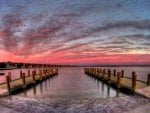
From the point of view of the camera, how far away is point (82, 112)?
10406mm

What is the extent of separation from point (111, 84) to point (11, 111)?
20624mm

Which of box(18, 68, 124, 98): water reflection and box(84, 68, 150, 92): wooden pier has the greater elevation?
box(84, 68, 150, 92): wooden pier

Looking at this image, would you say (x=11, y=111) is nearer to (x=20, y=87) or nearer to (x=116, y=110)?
(x=116, y=110)

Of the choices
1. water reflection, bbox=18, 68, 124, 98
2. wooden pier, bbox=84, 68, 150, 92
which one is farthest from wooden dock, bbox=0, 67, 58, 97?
wooden pier, bbox=84, 68, 150, 92

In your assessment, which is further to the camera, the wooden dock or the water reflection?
the water reflection

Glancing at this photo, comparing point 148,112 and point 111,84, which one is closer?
point 148,112

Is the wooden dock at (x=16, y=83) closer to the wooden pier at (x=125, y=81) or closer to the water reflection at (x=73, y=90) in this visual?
the water reflection at (x=73, y=90)

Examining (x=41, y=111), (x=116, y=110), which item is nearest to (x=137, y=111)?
(x=116, y=110)

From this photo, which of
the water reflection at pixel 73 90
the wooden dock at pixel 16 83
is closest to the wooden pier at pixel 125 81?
the water reflection at pixel 73 90

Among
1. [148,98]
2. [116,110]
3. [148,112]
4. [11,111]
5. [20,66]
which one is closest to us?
[148,112]

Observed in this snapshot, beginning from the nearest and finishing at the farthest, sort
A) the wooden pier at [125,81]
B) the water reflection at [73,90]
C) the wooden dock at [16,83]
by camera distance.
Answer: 1. the wooden dock at [16,83]
2. the wooden pier at [125,81]
3. the water reflection at [73,90]

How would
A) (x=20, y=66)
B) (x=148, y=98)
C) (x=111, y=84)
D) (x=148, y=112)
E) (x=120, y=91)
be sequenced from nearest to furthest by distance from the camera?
(x=148, y=112) → (x=148, y=98) → (x=120, y=91) → (x=111, y=84) → (x=20, y=66)

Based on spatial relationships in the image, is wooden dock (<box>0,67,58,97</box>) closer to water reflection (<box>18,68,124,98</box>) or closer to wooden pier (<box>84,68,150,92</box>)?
water reflection (<box>18,68,124,98</box>)

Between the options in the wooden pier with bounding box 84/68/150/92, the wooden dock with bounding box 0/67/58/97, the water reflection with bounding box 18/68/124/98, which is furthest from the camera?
the water reflection with bounding box 18/68/124/98
